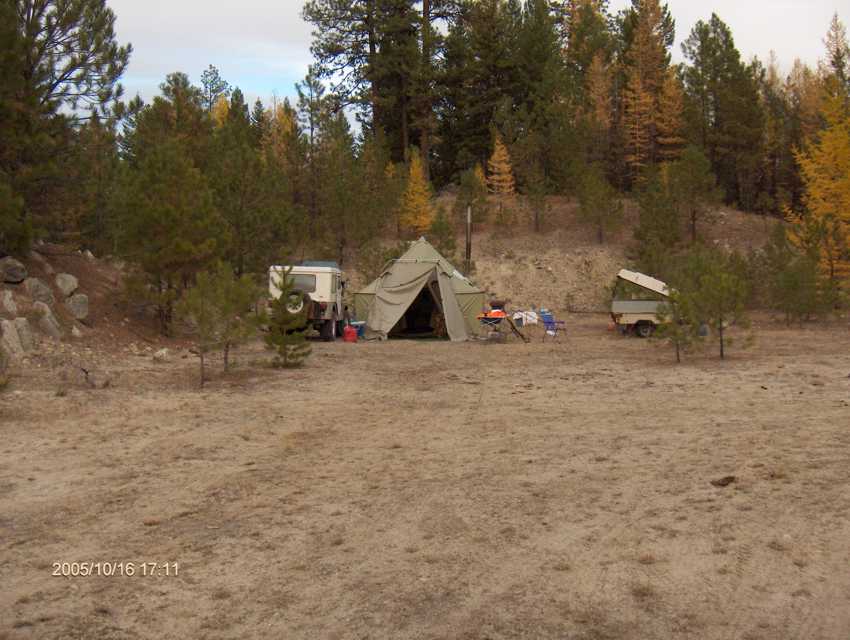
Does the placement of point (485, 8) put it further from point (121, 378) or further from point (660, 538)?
point (660, 538)

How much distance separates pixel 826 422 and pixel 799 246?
18.2 m

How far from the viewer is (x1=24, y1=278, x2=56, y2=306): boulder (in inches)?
594

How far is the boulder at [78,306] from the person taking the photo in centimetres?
1577

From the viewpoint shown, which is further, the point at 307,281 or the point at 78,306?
the point at 307,281

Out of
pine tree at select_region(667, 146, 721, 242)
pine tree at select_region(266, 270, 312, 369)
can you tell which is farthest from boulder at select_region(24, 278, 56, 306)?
pine tree at select_region(667, 146, 721, 242)

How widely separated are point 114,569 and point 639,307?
17886mm

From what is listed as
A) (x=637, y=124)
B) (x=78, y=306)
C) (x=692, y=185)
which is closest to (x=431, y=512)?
(x=78, y=306)

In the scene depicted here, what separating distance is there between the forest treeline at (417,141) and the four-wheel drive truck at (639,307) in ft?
13.1

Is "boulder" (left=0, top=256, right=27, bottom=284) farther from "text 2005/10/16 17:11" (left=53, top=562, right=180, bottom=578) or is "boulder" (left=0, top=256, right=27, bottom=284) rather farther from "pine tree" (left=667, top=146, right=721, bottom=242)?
"pine tree" (left=667, top=146, right=721, bottom=242)

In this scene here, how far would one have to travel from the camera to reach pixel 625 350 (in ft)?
56.3

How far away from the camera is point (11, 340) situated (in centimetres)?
1266

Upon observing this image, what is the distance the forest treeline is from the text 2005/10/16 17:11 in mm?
11324

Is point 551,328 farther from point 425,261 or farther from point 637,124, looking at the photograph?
point 637,124

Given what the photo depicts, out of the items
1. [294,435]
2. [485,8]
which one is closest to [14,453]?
[294,435]
